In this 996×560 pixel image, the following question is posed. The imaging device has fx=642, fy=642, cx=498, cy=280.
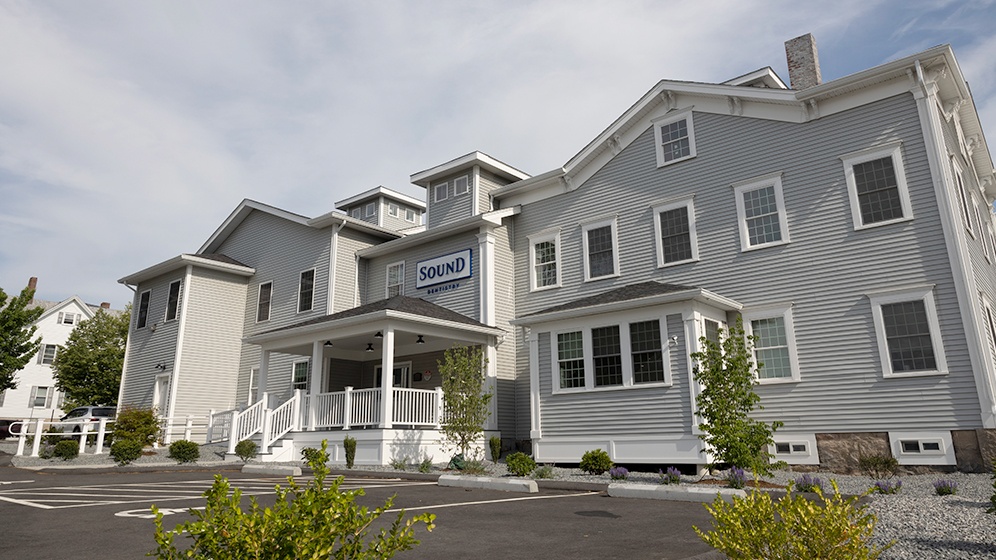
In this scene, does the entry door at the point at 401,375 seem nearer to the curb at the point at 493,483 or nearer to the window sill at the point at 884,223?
the curb at the point at 493,483

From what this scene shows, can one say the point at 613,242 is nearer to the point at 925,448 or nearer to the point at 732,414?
the point at 732,414

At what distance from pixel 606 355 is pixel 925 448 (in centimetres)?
700

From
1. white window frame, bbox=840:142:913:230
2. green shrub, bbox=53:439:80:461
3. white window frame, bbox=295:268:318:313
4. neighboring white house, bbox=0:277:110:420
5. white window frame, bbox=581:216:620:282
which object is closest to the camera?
white window frame, bbox=840:142:913:230

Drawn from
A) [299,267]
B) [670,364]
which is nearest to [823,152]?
[670,364]

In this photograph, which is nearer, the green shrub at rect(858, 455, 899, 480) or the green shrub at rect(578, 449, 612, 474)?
the green shrub at rect(858, 455, 899, 480)

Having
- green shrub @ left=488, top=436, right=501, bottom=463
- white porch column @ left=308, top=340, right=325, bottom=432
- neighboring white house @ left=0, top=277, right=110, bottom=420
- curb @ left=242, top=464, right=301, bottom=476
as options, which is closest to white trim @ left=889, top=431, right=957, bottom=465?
green shrub @ left=488, top=436, right=501, bottom=463

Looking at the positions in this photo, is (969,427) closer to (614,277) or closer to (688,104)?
(614,277)

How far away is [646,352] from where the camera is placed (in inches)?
622

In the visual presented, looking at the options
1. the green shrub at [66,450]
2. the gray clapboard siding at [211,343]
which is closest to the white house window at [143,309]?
the gray clapboard siding at [211,343]

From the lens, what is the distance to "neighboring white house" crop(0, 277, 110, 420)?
155ft

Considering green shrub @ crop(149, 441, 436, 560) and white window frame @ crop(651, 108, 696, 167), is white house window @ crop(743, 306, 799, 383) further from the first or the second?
green shrub @ crop(149, 441, 436, 560)

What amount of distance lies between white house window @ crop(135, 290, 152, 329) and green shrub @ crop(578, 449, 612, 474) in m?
21.5

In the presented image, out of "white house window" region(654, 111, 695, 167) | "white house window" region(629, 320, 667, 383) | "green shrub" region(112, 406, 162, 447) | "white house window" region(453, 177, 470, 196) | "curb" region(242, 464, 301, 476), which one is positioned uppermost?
"white house window" region(453, 177, 470, 196)

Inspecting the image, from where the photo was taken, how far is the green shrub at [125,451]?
16.9 metres
